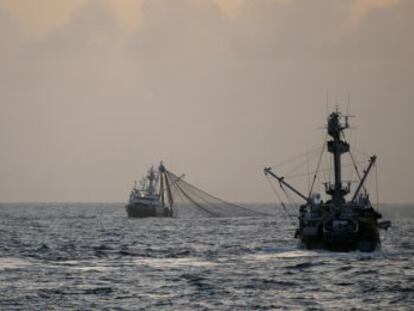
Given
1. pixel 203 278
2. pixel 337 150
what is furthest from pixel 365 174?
pixel 203 278

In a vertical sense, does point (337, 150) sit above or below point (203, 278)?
above

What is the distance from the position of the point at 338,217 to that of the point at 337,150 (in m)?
8.04

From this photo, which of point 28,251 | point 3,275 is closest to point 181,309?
point 3,275

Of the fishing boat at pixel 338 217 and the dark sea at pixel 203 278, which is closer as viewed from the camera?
the dark sea at pixel 203 278

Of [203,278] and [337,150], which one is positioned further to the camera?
[337,150]

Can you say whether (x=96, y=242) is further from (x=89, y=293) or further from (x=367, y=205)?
(x=89, y=293)

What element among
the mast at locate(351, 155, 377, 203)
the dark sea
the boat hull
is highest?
the mast at locate(351, 155, 377, 203)

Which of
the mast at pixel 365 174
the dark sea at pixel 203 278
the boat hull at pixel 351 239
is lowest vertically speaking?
the dark sea at pixel 203 278

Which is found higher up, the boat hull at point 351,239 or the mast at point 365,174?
the mast at point 365,174

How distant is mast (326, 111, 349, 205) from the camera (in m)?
93.0

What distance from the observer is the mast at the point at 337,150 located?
9300 cm

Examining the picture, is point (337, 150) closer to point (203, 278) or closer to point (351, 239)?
point (351, 239)

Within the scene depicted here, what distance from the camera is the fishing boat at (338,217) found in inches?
3469

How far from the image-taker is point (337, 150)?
307 feet
